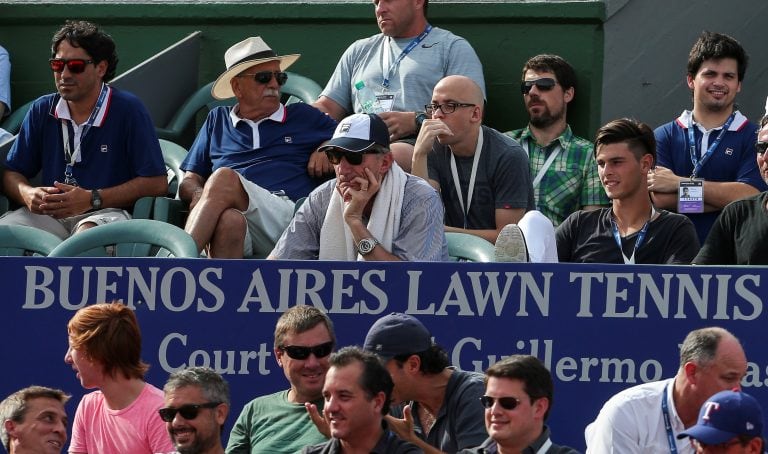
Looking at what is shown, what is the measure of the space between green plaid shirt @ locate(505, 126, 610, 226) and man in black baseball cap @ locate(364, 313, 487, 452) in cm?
272

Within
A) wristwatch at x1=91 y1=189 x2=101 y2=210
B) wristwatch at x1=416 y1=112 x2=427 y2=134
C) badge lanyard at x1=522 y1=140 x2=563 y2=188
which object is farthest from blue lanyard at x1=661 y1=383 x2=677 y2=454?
wristwatch at x1=91 y1=189 x2=101 y2=210

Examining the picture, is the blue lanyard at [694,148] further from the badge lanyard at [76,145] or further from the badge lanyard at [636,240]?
the badge lanyard at [76,145]

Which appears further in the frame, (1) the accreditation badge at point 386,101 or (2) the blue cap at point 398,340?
(1) the accreditation badge at point 386,101

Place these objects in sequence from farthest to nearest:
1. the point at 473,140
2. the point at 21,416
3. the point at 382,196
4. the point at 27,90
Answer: the point at 27,90
the point at 473,140
the point at 382,196
the point at 21,416

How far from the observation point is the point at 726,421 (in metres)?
4.76

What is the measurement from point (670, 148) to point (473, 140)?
110 cm

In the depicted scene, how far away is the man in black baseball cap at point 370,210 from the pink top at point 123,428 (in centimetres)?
115

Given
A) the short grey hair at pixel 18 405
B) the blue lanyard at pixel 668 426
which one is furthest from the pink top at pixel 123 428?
the blue lanyard at pixel 668 426

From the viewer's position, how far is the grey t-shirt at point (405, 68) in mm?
8953

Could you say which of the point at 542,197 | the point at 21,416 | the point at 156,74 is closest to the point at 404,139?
the point at 542,197

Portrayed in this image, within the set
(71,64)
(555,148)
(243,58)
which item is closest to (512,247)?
(555,148)

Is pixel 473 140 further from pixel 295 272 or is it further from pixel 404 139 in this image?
pixel 295 272

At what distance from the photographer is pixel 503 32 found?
990 cm

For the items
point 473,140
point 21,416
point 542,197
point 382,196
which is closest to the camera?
point 21,416
